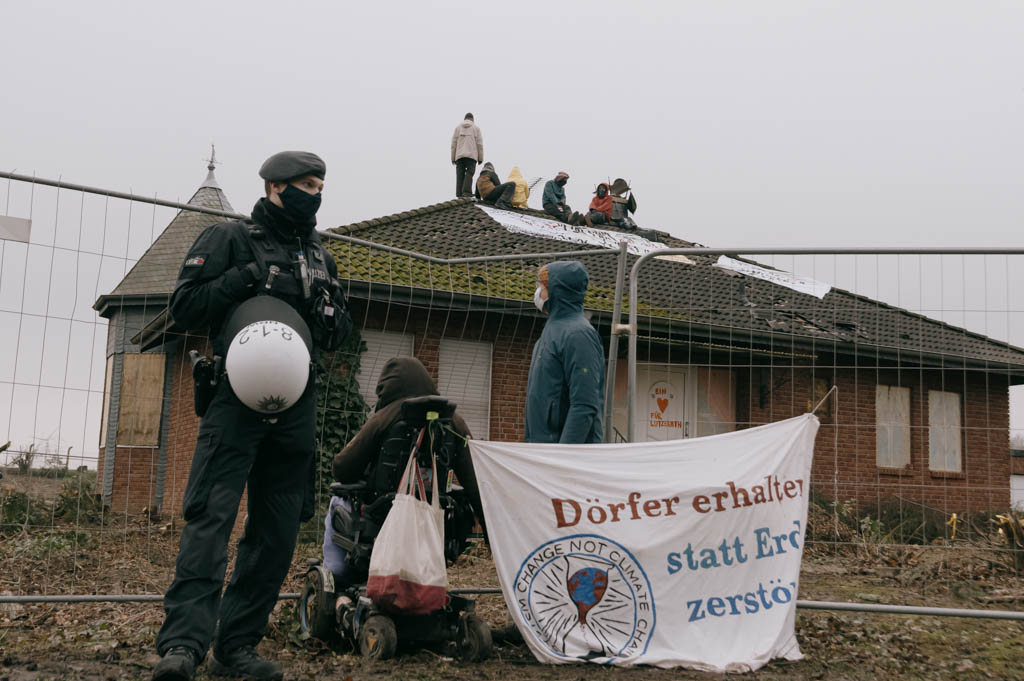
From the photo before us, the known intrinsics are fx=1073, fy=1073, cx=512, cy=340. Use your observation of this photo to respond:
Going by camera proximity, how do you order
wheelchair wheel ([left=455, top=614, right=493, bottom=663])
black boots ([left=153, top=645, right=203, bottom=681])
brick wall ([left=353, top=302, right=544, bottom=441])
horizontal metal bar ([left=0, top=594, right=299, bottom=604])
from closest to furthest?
black boots ([left=153, top=645, right=203, bottom=681])
wheelchair wheel ([left=455, top=614, right=493, bottom=663])
horizontal metal bar ([left=0, top=594, right=299, bottom=604])
brick wall ([left=353, top=302, right=544, bottom=441])

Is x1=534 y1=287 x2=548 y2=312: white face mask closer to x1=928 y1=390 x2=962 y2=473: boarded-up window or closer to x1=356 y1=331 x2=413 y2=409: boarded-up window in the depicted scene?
x1=356 y1=331 x2=413 y2=409: boarded-up window

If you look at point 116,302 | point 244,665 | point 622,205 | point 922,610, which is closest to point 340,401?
point 116,302

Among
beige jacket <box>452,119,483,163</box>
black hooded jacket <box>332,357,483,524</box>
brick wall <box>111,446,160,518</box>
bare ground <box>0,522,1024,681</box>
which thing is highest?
beige jacket <box>452,119,483,163</box>

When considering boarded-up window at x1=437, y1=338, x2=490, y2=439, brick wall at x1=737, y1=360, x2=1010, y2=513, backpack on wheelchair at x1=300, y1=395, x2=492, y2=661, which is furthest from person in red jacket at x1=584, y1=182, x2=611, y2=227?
backpack on wheelchair at x1=300, y1=395, x2=492, y2=661

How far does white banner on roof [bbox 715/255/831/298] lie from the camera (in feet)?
23.1

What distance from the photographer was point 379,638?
4.84 m

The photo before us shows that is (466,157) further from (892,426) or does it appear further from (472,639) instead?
(472,639)

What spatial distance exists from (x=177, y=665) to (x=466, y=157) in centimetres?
2095

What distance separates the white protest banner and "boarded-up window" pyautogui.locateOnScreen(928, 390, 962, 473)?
193cm

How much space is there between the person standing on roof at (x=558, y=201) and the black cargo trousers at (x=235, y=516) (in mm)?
19706

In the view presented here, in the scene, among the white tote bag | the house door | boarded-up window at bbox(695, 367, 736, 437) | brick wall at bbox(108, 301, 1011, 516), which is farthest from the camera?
boarded-up window at bbox(695, 367, 736, 437)

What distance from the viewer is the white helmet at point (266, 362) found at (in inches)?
165

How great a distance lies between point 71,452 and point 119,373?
48 centimetres

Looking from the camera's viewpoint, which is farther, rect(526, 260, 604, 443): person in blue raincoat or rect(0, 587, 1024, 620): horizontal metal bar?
rect(526, 260, 604, 443): person in blue raincoat
